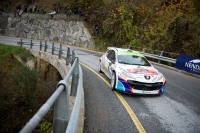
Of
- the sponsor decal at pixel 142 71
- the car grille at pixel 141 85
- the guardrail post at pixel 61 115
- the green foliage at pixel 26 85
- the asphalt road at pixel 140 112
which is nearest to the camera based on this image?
the guardrail post at pixel 61 115

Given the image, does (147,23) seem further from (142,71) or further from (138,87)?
(138,87)

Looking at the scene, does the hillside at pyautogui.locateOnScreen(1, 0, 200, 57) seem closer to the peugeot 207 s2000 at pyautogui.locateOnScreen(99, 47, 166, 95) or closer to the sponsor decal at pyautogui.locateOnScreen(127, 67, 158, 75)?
the sponsor decal at pyautogui.locateOnScreen(127, 67, 158, 75)

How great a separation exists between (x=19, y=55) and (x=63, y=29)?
48.0ft

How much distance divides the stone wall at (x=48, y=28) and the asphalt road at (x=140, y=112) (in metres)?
21.8

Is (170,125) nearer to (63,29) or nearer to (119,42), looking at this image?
(119,42)

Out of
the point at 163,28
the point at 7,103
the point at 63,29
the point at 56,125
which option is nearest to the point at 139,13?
the point at 163,28

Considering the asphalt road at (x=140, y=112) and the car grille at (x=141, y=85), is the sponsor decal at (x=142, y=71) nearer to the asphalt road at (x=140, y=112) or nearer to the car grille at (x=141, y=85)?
the car grille at (x=141, y=85)

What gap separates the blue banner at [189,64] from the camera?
432 inches

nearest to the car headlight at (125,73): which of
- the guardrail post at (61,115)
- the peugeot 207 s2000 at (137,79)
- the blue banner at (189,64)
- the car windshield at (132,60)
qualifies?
the peugeot 207 s2000 at (137,79)

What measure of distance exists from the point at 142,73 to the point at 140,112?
5.70 ft

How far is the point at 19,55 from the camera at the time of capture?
18938 mm

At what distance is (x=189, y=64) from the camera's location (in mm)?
11578

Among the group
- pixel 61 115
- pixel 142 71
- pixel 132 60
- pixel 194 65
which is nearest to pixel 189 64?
pixel 194 65

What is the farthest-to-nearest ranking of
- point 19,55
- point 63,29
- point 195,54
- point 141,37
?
1. point 63,29
2. point 141,37
3. point 19,55
4. point 195,54
